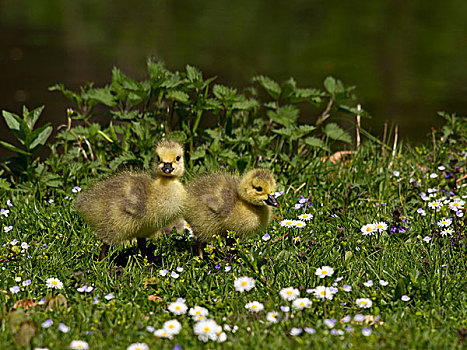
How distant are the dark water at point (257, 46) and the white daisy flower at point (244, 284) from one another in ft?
18.7

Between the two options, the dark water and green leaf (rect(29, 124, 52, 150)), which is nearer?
green leaf (rect(29, 124, 52, 150))

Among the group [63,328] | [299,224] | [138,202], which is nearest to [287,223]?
[299,224]

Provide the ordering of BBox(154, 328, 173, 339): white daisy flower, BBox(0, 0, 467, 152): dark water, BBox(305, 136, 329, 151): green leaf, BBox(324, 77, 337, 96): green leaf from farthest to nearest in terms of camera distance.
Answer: BBox(0, 0, 467, 152): dark water
BBox(324, 77, 337, 96): green leaf
BBox(305, 136, 329, 151): green leaf
BBox(154, 328, 173, 339): white daisy flower

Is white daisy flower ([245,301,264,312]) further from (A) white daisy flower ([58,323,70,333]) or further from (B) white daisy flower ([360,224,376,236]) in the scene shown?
(B) white daisy flower ([360,224,376,236])

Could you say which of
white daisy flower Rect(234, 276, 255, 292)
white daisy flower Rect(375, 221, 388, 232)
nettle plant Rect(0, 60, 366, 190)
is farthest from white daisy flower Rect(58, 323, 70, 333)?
nettle plant Rect(0, 60, 366, 190)

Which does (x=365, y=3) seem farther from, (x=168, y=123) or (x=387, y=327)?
(x=387, y=327)

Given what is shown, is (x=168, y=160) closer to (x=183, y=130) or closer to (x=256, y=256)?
(x=256, y=256)

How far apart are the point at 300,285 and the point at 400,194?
2109 mm

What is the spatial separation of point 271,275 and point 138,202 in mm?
Result: 1106

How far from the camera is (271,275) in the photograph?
4809 mm

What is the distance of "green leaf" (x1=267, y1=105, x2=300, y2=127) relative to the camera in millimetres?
7012

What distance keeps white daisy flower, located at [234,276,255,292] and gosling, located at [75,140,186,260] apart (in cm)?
88

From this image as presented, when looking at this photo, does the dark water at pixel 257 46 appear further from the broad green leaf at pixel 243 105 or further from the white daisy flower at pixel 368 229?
the white daisy flower at pixel 368 229

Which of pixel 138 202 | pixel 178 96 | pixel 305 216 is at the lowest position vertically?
pixel 305 216
